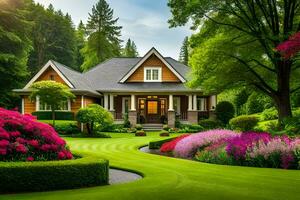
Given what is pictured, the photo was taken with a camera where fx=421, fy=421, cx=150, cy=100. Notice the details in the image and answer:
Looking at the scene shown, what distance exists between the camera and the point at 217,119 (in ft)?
124

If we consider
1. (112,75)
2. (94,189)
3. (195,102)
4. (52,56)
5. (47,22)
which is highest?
(47,22)

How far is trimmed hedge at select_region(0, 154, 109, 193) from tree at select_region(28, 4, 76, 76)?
54.5m

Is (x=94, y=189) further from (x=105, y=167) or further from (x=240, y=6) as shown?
(x=240, y=6)

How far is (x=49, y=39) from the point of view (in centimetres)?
6550

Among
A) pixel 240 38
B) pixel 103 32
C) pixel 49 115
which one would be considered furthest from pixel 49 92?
pixel 103 32

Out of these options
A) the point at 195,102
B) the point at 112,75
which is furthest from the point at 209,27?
the point at 112,75

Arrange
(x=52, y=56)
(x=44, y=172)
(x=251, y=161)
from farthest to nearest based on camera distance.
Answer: (x=52, y=56)
(x=251, y=161)
(x=44, y=172)

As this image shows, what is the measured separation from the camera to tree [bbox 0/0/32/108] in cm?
3659

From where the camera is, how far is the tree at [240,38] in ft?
61.7

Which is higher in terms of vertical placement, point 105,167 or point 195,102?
point 195,102

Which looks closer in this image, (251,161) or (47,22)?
(251,161)

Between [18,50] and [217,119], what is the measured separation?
19301 millimetres

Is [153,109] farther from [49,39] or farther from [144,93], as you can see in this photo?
[49,39]

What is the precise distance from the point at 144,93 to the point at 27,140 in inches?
1087
